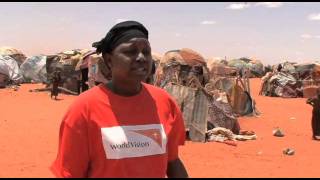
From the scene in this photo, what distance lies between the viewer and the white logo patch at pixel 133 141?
6.73 ft

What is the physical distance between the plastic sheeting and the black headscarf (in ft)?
94.0

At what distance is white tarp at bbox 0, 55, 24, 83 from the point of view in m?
27.2

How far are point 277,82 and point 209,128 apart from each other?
1430 cm

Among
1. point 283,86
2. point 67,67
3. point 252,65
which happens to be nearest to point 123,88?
point 67,67

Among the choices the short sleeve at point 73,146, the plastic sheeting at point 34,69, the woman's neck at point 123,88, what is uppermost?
the woman's neck at point 123,88

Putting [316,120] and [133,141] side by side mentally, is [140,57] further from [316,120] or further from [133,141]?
[316,120]

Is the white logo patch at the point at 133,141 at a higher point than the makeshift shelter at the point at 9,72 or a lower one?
higher

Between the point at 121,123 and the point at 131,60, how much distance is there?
30 centimetres

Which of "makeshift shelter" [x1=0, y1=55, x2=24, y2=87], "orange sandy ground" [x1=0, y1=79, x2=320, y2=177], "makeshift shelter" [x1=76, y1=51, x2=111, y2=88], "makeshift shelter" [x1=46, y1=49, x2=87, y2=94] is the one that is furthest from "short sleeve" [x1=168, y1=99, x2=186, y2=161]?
"makeshift shelter" [x1=0, y1=55, x2=24, y2=87]

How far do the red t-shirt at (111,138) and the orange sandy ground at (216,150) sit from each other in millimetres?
5466

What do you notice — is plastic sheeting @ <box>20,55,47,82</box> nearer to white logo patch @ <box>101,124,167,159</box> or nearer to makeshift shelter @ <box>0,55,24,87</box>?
makeshift shelter @ <box>0,55,24,87</box>

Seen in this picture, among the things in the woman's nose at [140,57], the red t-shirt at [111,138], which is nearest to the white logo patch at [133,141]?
the red t-shirt at [111,138]

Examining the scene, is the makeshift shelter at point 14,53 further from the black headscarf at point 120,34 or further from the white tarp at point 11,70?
the black headscarf at point 120,34

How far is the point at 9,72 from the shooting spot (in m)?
28.2
